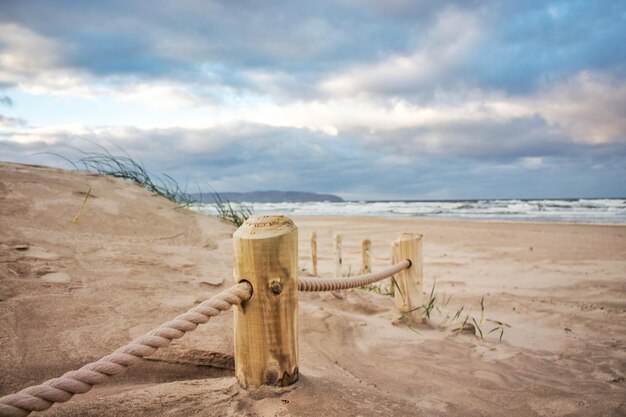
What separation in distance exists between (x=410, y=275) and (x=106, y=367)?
2.59 metres

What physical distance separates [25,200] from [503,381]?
12.8 ft

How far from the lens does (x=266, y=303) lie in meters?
1.53

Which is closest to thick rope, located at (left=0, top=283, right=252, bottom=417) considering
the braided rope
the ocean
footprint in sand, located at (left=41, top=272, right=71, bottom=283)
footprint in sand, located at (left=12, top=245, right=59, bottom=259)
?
the braided rope

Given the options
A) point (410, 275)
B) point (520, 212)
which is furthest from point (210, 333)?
point (520, 212)

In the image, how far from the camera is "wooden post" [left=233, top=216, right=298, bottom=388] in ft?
5.00

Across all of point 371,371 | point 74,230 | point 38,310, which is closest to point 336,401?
point 371,371

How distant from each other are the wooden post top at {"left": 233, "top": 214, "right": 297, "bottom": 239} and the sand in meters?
0.57

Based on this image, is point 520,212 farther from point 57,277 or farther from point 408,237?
point 57,277

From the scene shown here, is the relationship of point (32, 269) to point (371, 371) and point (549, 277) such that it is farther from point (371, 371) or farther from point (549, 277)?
point (549, 277)

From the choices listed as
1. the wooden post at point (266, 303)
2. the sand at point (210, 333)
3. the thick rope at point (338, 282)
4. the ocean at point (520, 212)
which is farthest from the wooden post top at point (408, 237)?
the ocean at point (520, 212)

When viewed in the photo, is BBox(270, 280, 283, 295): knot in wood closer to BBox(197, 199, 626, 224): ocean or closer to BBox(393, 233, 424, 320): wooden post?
BBox(393, 233, 424, 320): wooden post

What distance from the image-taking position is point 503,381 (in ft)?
8.25

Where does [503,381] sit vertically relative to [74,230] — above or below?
below

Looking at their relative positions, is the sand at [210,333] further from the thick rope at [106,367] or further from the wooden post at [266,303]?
the thick rope at [106,367]
